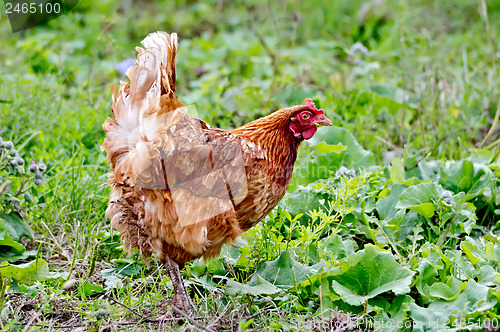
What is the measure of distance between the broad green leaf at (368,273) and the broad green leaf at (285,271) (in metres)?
0.16

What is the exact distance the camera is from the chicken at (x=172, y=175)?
8.28 feet

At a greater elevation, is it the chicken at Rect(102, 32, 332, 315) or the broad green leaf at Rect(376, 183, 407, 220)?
the chicken at Rect(102, 32, 332, 315)

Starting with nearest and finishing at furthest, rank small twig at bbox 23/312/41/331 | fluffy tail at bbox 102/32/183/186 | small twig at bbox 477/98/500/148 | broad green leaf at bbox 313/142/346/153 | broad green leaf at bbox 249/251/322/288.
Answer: small twig at bbox 23/312/41/331 < fluffy tail at bbox 102/32/183/186 < broad green leaf at bbox 249/251/322/288 < broad green leaf at bbox 313/142/346/153 < small twig at bbox 477/98/500/148

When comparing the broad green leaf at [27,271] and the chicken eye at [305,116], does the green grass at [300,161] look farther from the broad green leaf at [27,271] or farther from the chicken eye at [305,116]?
the chicken eye at [305,116]

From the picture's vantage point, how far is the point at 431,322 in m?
2.40

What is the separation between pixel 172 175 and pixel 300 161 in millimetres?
1627

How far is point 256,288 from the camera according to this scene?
8.68ft

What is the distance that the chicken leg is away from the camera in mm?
2680

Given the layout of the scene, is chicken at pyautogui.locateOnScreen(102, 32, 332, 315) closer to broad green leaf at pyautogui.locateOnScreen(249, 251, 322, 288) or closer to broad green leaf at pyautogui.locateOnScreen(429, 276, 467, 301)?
broad green leaf at pyautogui.locateOnScreen(249, 251, 322, 288)

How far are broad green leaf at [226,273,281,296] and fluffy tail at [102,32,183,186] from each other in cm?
74

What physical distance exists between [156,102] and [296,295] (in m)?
1.22

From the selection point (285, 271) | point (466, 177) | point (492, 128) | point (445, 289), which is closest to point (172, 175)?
point (285, 271)

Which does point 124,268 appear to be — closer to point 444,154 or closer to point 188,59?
point 444,154

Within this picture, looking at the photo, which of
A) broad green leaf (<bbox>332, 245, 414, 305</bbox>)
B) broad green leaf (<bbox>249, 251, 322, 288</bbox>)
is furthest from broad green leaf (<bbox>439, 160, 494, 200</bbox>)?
broad green leaf (<bbox>249, 251, 322, 288</bbox>)
